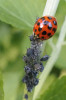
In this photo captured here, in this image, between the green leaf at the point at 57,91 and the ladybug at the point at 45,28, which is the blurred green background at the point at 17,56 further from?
the green leaf at the point at 57,91

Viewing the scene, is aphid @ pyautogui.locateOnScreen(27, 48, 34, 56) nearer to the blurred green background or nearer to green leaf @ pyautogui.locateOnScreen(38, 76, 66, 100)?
green leaf @ pyautogui.locateOnScreen(38, 76, 66, 100)

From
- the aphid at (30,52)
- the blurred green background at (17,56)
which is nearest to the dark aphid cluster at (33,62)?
the aphid at (30,52)

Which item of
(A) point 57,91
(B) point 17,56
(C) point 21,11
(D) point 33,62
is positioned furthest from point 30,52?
(B) point 17,56

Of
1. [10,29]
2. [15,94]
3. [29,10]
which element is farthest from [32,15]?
[10,29]


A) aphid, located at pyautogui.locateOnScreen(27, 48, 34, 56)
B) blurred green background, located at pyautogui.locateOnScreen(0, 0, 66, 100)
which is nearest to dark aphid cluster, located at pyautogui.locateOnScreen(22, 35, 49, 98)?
aphid, located at pyautogui.locateOnScreen(27, 48, 34, 56)

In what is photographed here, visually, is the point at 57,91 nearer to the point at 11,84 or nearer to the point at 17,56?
the point at 11,84

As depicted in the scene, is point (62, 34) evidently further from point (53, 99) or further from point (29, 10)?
point (53, 99)

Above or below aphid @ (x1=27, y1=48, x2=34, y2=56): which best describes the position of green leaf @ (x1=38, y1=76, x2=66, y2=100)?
below

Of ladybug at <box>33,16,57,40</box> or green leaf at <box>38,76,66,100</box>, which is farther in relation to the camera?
ladybug at <box>33,16,57,40</box>
